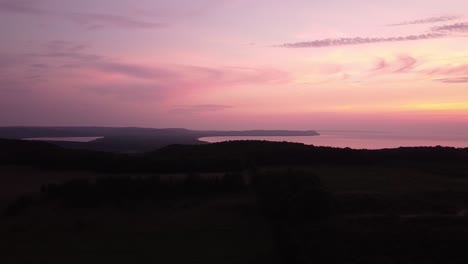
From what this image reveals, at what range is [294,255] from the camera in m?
12.1

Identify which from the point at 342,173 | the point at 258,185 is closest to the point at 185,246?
the point at 258,185

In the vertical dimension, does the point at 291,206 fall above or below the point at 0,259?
above

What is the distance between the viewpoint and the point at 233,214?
20.0m

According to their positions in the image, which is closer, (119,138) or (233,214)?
(233,214)

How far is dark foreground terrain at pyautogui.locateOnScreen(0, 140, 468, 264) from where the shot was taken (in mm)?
12547

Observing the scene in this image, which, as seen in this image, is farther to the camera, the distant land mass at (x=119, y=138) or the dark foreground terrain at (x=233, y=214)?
the distant land mass at (x=119, y=138)

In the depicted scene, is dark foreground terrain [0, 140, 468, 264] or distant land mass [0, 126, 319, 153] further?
distant land mass [0, 126, 319, 153]

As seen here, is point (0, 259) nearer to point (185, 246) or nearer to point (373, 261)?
point (185, 246)

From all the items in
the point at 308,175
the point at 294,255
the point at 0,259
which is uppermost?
the point at 308,175

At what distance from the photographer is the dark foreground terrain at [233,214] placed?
12.5 m

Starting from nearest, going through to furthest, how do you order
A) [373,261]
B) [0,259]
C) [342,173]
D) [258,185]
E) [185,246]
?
1. [373,261]
2. [0,259]
3. [185,246]
4. [258,185]
5. [342,173]

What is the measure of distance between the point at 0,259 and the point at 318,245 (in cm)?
963

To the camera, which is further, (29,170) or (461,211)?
(29,170)

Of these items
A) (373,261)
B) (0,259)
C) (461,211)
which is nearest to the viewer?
(373,261)
